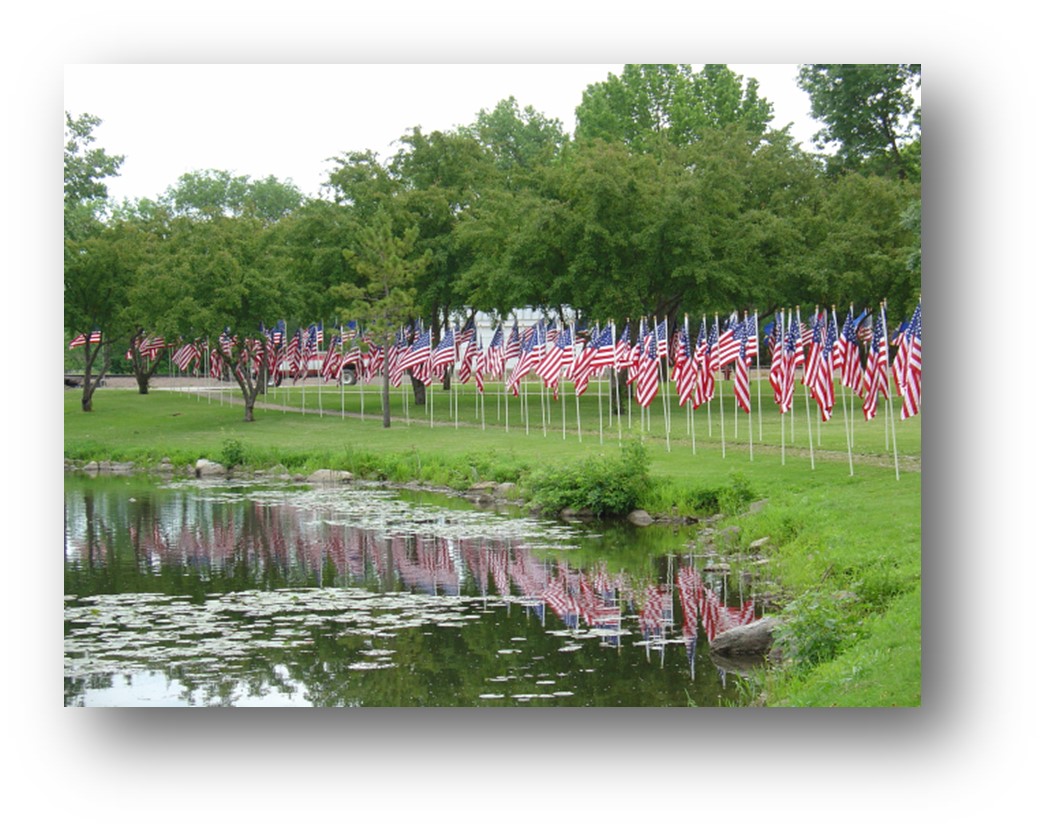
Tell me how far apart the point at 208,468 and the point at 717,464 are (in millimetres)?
8971

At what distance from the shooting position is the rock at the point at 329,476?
22.9 meters

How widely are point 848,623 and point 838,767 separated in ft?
6.22

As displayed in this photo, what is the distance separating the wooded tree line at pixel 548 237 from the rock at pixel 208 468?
2.94m

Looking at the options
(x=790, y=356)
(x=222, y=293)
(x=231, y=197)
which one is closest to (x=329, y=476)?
(x=790, y=356)

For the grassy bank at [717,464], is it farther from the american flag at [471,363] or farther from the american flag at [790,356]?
the american flag at [471,363]

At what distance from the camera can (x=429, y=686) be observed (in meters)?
10.0

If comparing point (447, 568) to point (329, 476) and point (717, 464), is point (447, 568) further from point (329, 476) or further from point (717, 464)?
point (329, 476)

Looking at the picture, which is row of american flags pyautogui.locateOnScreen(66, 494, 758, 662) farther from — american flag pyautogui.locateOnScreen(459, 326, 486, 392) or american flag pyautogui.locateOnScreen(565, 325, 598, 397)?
american flag pyautogui.locateOnScreen(459, 326, 486, 392)

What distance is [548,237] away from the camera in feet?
97.9

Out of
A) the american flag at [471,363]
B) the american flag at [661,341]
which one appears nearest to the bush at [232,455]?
the american flag at [471,363]

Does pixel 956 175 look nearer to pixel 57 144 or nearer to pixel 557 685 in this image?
pixel 557 685

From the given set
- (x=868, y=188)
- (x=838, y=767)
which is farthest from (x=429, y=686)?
(x=868, y=188)

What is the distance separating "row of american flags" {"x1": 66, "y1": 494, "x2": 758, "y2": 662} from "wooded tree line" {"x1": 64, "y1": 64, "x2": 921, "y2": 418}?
920 centimetres

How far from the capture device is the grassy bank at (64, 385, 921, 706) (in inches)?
395
